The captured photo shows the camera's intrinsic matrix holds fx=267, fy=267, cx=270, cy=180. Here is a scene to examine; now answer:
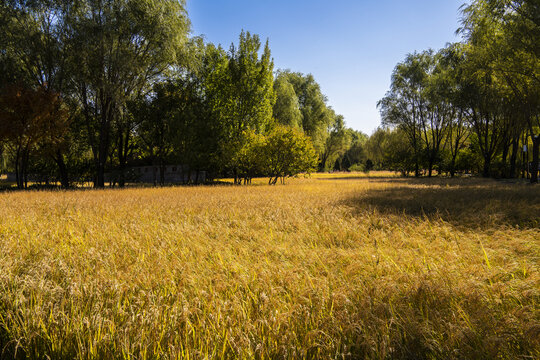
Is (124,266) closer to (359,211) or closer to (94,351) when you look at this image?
(94,351)

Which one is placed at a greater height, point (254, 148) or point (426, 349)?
point (254, 148)

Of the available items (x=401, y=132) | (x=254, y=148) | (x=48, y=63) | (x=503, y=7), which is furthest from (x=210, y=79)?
(x=401, y=132)

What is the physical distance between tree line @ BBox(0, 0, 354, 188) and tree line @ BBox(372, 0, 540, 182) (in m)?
13.8

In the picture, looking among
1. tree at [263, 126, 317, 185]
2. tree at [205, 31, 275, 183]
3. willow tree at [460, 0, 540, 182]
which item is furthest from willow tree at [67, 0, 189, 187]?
willow tree at [460, 0, 540, 182]

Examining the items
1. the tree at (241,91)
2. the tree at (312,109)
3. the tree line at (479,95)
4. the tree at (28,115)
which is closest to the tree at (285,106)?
the tree at (312,109)

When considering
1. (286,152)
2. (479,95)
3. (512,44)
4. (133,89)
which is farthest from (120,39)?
(479,95)

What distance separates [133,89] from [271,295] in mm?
23982

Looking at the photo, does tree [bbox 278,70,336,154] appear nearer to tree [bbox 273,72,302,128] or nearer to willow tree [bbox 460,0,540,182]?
tree [bbox 273,72,302,128]

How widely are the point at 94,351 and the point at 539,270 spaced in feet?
15.1

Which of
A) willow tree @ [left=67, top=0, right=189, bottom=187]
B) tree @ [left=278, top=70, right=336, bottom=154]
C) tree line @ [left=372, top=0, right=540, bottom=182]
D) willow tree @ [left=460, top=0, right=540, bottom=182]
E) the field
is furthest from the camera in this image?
tree @ [left=278, top=70, right=336, bottom=154]

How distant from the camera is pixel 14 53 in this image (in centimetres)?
2156

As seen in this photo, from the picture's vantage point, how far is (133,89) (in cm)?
2195

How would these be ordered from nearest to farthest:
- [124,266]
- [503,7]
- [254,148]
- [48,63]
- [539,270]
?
1. [539,270]
2. [124,266]
3. [503,7]
4. [48,63]
5. [254,148]

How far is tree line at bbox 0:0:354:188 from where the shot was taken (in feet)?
62.2
